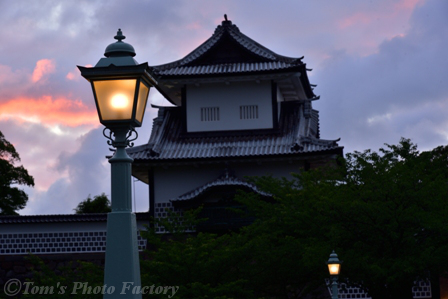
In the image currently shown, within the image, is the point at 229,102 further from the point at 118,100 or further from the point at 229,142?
the point at 118,100

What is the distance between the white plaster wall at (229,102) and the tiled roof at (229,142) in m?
0.45

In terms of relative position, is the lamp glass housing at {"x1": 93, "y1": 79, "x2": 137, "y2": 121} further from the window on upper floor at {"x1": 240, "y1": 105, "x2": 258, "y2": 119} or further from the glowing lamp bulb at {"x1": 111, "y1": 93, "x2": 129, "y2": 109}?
the window on upper floor at {"x1": 240, "y1": 105, "x2": 258, "y2": 119}

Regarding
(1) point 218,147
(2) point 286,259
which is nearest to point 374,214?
(2) point 286,259

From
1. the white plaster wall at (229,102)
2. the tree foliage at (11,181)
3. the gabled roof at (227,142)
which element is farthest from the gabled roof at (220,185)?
the tree foliage at (11,181)

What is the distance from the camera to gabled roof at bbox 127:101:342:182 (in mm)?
27188

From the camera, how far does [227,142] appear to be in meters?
28.5

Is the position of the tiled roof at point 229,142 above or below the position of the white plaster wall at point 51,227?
above

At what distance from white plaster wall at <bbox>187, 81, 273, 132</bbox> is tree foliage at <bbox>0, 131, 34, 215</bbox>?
1626 centimetres

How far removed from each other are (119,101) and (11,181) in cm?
3771

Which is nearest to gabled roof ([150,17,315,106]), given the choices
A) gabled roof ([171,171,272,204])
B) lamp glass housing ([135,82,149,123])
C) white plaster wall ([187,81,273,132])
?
white plaster wall ([187,81,273,132])

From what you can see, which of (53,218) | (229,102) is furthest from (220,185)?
(53,218)

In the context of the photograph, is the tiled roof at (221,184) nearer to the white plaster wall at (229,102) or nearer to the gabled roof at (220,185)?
the gabled roof at (220,185)

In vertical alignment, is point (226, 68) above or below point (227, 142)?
above

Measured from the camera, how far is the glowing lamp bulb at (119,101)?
6.18 m
